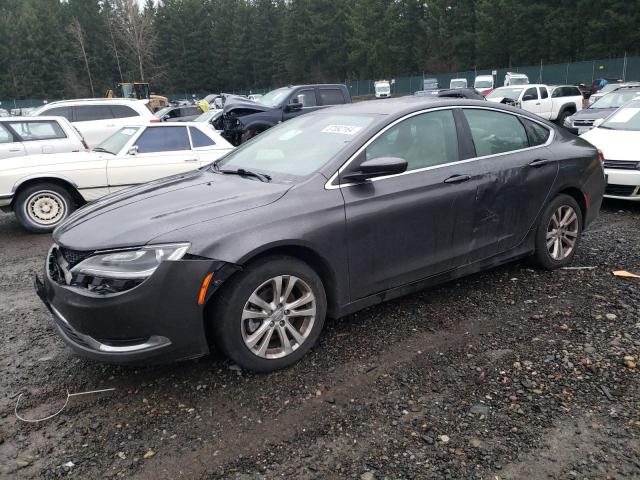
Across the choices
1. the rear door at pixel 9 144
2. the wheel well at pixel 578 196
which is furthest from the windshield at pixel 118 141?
the wheel well at pixel 578 196

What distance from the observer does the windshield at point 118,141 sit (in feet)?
26.1

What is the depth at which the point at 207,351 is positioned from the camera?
3.03 m

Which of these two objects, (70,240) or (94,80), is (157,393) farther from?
(94,80)

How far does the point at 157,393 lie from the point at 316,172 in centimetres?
176

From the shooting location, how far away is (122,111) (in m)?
12.9

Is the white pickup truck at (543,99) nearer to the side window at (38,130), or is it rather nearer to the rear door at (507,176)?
the side window at (38,130)

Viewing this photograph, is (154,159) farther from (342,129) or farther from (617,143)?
(617,143)

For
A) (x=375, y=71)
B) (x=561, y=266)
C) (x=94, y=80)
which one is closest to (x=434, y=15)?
(x=375, y=71)

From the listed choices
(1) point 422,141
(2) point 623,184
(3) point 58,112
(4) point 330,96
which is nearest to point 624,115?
(2) point 623,184

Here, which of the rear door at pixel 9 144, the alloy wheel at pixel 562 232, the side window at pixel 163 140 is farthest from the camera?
the rear door at pixel 9 144

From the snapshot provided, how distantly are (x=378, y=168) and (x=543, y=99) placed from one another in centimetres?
1924

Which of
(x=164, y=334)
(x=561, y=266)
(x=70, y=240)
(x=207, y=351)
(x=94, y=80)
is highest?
(x=94, y=80)

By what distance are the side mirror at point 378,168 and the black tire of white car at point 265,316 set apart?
723 millimetres

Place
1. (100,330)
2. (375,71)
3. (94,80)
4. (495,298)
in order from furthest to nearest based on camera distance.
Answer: (94,80), (375,71), (495,298), (100,330)
